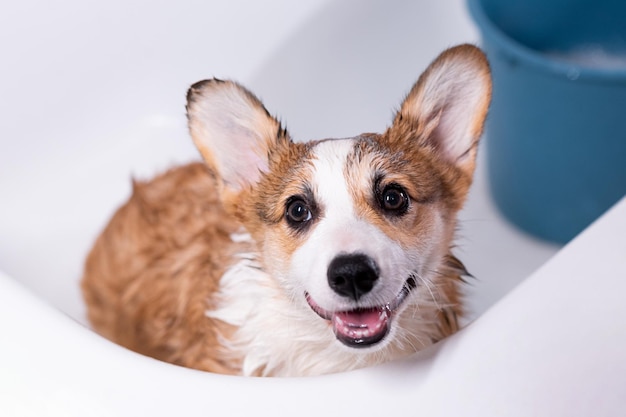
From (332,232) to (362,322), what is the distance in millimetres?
146

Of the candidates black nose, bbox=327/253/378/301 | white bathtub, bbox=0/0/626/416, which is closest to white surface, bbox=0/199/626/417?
white bathtub, bbox=0/0/626/416

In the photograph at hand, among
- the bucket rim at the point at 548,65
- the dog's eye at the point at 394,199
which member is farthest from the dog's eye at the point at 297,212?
the bucket rim at the point at 548,65

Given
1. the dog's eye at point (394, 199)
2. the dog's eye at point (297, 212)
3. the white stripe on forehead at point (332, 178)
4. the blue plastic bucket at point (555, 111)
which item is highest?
the white stripe on forehead at point (332, 178)

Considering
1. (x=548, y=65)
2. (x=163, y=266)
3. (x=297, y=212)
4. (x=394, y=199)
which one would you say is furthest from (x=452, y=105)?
(x=163, y=266)

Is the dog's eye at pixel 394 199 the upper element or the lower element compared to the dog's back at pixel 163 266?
upper

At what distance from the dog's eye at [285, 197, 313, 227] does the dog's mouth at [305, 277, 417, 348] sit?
6.1 inches

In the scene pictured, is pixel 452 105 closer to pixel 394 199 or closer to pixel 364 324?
pixel 394 199

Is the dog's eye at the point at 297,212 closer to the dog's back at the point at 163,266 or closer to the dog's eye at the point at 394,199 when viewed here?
the dog's eye at the point at 394,199

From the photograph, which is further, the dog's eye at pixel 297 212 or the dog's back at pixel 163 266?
the dog's back at pixel 163 266

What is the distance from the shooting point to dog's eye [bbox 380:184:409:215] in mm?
1271

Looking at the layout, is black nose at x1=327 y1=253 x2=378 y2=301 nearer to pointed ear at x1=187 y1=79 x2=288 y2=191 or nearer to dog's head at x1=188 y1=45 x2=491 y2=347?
dog's head at x1=188 y1=45 x2=491 y2=347

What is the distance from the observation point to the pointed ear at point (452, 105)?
1.28 metres

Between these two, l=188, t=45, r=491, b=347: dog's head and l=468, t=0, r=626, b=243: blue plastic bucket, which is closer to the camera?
l=188, t=45, r=491, b=347: dog's head

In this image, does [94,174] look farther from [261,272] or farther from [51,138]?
[261,272]
